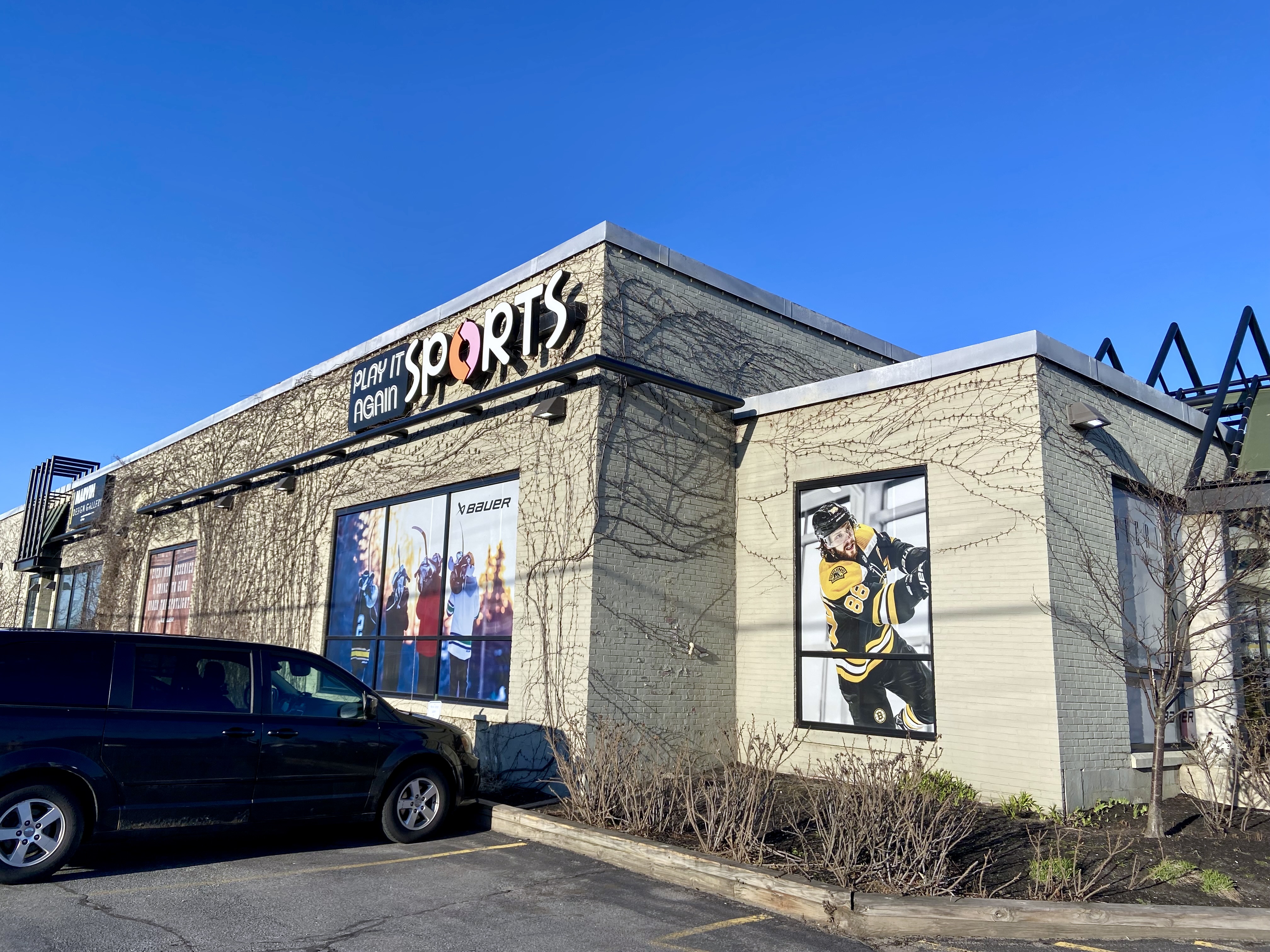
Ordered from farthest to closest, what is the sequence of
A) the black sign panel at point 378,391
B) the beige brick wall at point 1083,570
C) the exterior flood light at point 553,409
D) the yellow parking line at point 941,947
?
the black sign panel at point 378,391 < the exterior flood light at point 553,409 < the beige brick wall at point 1083,570 < the yellow parking line at point 941,947

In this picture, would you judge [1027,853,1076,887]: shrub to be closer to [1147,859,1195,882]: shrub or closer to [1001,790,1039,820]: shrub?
[1147,859,1195,882]: shrub

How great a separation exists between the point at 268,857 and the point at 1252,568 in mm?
8978

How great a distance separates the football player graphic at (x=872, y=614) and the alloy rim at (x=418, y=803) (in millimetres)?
4924

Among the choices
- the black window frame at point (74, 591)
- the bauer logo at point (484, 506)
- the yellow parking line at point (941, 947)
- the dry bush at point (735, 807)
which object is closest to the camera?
the yellow parking line at point (941, 947)

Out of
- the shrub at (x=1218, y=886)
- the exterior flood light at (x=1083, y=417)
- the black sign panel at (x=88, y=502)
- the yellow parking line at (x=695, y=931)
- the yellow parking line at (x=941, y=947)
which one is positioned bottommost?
the yellow parking line at (x=941, y=947)

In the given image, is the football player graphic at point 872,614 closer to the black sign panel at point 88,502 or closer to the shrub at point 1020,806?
the shrub at point 1020,806

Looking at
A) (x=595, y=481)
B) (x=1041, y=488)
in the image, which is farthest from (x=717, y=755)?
(x=1041, y=488)

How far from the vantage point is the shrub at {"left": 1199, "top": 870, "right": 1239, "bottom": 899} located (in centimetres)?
670

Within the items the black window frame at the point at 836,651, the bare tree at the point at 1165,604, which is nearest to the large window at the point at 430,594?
the black window frame at the point at 836,651

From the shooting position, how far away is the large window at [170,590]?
65.3 feet

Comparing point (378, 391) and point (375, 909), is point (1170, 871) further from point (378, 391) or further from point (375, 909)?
point (378, 391)

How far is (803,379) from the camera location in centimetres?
1420

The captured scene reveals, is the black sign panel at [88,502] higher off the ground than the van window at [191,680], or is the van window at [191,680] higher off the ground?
the black sign panel at [88,502]

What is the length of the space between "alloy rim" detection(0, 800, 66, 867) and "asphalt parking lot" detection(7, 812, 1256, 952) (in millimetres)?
198
